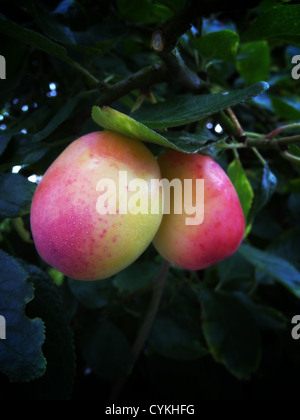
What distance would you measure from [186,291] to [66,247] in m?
0.63

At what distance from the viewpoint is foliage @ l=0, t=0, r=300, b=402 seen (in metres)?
0.41

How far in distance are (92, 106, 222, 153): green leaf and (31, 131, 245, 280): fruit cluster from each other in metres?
0.02

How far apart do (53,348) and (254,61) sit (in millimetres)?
693

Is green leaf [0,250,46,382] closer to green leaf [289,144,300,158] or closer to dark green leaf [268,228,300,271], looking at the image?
green leaf [289,144,300,158]

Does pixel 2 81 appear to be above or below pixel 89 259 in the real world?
above

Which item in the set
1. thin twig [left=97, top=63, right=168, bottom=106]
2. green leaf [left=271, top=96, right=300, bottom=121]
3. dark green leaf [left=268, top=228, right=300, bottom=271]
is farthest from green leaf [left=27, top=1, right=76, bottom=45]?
dark green leaf [left=268, top=228, right=300, bottom=271]

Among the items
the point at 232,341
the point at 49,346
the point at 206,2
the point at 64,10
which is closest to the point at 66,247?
the point at 49,346

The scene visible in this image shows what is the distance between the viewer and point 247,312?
2.70 feet

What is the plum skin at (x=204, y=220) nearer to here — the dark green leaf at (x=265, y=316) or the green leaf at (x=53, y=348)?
the green leaf at (x=53, y=348)

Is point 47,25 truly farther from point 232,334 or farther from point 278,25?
point 232,334

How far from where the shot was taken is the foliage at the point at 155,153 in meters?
0.41

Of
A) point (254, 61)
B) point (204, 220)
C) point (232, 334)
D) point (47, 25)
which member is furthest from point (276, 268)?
point (47, 25)

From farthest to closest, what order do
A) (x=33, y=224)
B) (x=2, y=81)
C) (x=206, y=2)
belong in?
1. (x=2, y=81)
2. (x=33, y=224)
3. (x=206, y=2)

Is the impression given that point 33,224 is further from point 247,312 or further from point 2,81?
point 247,312
